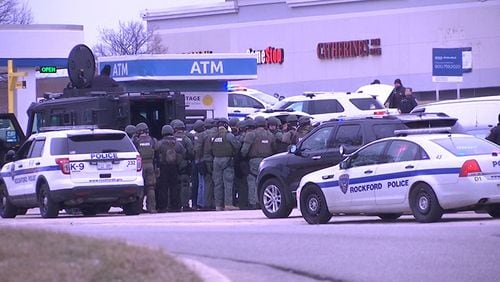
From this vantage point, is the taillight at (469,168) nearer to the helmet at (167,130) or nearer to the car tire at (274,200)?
the car tire at (274,200)

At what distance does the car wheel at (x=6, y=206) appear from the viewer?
25.0 metres

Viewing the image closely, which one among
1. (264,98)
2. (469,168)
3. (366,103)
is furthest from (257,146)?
(264,98)

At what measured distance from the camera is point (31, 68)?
45125 mm

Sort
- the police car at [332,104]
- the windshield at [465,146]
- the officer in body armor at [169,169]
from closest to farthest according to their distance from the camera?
the windshield at [465,146] → the officer in body armor at [169,169] → the police car at [332,104]

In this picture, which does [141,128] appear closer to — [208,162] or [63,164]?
[208,162]

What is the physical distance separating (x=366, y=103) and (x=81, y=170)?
48.0 ft

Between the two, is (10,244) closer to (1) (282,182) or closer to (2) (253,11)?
(1) (282,182)

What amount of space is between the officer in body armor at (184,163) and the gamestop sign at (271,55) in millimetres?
42929

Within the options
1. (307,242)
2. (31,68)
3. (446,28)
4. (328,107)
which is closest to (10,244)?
(307,242)

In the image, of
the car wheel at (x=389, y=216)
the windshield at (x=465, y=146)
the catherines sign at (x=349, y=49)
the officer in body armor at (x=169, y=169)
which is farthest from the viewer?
the catherines sign at (x=349, y=49)

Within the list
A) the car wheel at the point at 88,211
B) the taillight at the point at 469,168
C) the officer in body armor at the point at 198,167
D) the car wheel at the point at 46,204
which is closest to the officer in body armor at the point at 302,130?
the officer in body armor at the point at 198,167

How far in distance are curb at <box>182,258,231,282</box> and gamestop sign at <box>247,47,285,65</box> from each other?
5642 centimetres

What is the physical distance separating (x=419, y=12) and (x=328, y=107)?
3043 cm

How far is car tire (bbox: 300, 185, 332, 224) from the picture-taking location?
1955 centimetres
